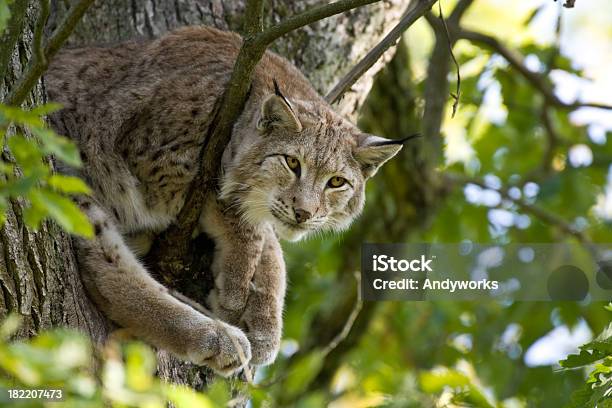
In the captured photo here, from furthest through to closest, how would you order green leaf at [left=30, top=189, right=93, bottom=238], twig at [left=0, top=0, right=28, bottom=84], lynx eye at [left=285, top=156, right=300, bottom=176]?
1. lynx eye at [left=285, top=156, right=300, bottom=176]
2. twig at [left=0, top=0, right=28, bottom=84]
3. green leaf at [left=30, top=189, right=93, bottom=238]

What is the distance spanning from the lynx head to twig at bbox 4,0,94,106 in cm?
174

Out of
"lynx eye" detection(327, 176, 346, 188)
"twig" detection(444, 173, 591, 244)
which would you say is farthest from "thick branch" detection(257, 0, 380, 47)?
"twig" detection(444, 173, 591, 244)

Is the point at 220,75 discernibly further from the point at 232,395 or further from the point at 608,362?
the point at 608,362

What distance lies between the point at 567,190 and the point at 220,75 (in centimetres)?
430

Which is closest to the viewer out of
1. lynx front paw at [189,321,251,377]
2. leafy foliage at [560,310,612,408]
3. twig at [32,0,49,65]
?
twig at [32,0,49,65]

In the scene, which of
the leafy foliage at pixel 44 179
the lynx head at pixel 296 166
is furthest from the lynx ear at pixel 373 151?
→ the leafy foliage at pixel 44 179

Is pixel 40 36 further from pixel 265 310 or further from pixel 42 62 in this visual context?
pixel 265 310

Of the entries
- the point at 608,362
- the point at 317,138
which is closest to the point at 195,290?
the point at 317,138

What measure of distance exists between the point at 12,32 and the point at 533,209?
19.3 feet

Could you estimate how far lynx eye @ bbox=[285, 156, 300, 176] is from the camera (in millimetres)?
5336

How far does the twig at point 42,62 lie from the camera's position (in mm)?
3352

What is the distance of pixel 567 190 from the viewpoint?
27.6 ft

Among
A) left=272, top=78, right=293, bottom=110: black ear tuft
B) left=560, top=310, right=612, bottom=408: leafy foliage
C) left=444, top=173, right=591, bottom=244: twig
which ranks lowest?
left=560, top=310, right=612, bottom=408: leafy foliage

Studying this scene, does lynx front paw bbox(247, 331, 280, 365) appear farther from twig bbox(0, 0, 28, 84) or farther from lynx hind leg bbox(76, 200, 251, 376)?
twig bbox(0, 0, 28, 84)
